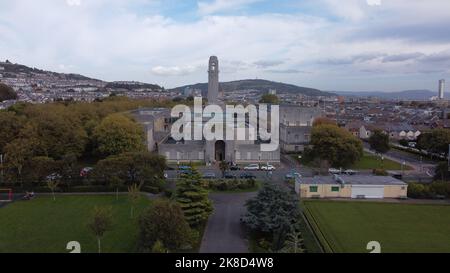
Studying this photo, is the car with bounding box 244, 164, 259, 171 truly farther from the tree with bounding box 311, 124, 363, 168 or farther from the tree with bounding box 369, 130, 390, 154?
the tree with bounding box 369, 130, 390, 154

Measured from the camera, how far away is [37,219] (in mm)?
23266

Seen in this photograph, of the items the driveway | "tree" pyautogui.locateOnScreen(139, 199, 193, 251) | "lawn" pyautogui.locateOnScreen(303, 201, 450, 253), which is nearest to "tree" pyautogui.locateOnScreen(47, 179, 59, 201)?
the driveway

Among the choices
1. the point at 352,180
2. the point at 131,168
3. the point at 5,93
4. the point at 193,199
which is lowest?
the point at 352,180

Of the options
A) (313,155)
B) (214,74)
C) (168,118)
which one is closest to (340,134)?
(313,155)

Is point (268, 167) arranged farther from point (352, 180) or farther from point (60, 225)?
point (60, 225)

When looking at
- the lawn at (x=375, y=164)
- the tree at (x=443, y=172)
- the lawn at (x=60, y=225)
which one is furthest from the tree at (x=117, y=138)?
the tree at (x=443, y=172)

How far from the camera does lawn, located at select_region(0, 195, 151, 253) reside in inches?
760

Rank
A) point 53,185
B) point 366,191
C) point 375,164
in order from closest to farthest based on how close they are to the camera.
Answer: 1. point 53,185
2. point 366,191
3. point 375,164

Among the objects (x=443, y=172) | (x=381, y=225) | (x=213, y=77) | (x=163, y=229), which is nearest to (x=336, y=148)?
(x=443, y=172)

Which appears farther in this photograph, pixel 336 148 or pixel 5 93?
pixel 5 93

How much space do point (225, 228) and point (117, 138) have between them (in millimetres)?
20105

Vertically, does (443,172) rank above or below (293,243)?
above

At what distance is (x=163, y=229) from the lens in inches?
664
